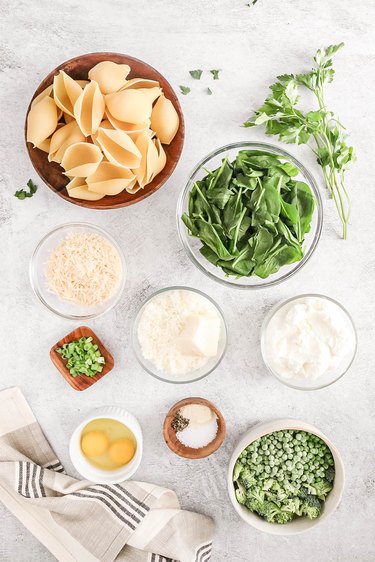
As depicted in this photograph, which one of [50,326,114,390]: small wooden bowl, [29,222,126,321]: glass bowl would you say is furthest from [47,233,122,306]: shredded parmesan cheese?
[50,326,114,390]: small wooden bowl

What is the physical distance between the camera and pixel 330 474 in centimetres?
207

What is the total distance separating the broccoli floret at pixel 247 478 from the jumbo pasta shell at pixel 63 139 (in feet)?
3.89

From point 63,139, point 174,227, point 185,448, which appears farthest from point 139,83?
point 185,448

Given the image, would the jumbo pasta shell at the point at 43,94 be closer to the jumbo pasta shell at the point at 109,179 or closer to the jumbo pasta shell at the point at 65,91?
the jumbo pasta shell at the point at 65,91

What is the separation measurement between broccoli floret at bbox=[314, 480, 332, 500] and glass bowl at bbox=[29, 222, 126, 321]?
925 millimetres

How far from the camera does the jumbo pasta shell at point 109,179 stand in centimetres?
183

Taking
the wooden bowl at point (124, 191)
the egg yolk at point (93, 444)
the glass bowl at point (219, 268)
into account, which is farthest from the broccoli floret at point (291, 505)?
the wooden bowl at point (124, 191)

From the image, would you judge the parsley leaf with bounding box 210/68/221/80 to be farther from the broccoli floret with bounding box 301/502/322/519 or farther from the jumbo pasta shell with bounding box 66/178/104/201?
the broccoli floret with bounding box 301/502/322/519

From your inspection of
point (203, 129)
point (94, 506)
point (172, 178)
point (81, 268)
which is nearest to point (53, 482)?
point (94, 506)

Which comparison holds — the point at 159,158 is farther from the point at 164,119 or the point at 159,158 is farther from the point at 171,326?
the point at 171,326

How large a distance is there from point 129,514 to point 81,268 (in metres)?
0.87

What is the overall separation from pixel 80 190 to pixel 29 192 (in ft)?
0.98

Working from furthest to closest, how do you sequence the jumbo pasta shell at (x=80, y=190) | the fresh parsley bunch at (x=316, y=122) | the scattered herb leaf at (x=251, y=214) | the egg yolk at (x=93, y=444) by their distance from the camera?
1. the egg yolk at (x=93, y=444)
2. the fresh parsley bunch at (x=316, y=122)
3. the jumbo pasta shell at (x=80, y=190)
4. the scattered herb leaf at (x=251, y=214)

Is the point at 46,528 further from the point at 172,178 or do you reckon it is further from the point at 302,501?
the point at 172,178
